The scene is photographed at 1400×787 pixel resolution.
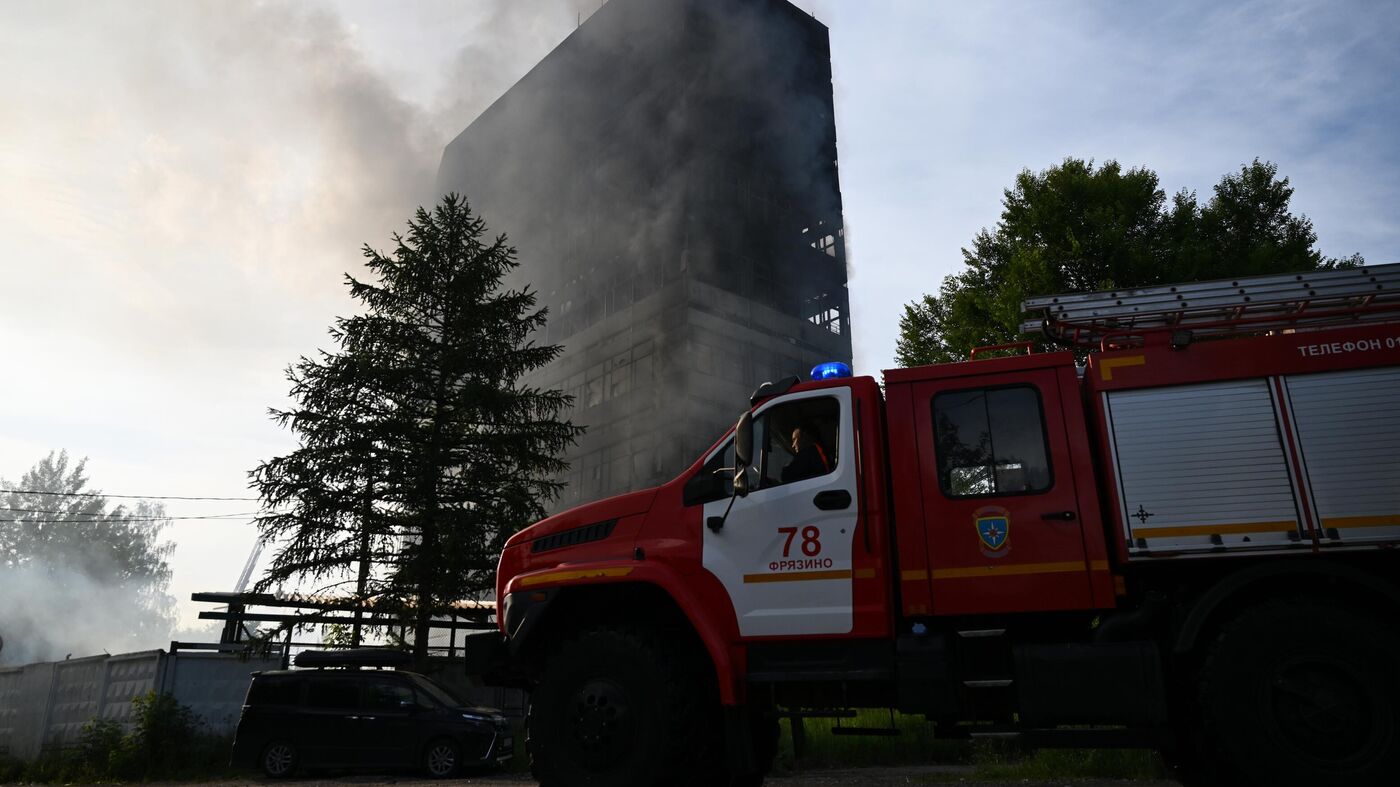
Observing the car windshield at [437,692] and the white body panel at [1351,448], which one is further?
the car windshield at [437,692]

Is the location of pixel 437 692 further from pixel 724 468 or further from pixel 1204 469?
pixel 1204 469

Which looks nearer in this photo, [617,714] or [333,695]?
[617,714]

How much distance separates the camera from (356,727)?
13.1 metres

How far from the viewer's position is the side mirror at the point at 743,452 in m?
5.78

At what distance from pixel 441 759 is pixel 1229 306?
41.1 feet

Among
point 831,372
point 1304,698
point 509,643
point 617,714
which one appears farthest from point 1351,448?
point 509,643

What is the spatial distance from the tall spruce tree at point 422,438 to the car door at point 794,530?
11568 mm

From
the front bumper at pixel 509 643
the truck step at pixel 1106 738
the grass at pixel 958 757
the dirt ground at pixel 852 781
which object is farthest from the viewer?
the grass at pixel 958 757

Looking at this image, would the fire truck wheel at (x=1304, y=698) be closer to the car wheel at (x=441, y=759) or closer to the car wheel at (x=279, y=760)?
the car wheel at (x=441, y=759)

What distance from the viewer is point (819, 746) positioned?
39.3ft

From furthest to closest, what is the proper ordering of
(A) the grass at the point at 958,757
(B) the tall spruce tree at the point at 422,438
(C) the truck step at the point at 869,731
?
(B) the tall spruce tree at the point at 422,438, (A) the grass at the point at 958,757, (C) the truck step at the point at 869,731

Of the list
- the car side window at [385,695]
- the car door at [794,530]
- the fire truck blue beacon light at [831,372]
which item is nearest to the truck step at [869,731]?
the car door at [794,530]

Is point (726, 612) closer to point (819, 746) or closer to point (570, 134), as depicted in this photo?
point (819, 746)

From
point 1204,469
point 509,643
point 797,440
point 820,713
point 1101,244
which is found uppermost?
point 1101,244
